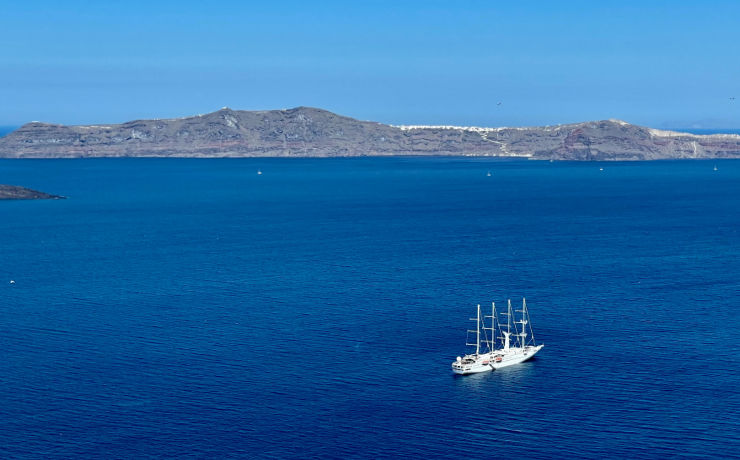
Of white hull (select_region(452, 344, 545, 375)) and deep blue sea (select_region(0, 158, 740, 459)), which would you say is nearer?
deep blue sea (select_region(0, 158, 740, 459))

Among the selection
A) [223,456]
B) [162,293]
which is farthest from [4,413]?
[162,293]

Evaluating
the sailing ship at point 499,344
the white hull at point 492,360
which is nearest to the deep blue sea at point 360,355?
the white hull at point 492,360

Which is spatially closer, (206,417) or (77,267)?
(206,417)

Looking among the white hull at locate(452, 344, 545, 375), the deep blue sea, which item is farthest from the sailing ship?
the deep blue sea

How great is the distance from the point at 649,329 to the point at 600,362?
15.2 meters

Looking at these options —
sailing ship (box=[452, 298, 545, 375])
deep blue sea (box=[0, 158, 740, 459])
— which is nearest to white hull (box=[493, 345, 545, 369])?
sailing ship (box=[452, 298, 545, 375])

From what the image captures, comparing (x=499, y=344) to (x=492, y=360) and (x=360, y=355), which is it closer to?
(x=492, y=360)

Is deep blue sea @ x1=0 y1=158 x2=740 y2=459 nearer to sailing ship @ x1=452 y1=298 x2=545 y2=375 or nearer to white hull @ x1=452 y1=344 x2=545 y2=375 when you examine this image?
white hull @ x1=452 y1=344 x2=545 y2=375

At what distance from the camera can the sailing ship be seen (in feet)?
318

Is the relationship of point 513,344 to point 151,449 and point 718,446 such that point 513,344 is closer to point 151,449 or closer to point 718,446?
point 718,446

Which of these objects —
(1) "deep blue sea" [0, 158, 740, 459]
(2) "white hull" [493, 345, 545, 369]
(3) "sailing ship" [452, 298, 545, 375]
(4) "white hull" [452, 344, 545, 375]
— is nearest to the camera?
(1) "deep blue sea" [0, 158, 740, 459]

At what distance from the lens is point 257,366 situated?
3890 inches

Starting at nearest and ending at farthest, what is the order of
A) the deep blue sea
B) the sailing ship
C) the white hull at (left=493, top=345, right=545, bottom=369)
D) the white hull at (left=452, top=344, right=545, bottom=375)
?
the deep blue sea, the white hull at (left=452, top=344, right=545, bottom=375), the sailing ship, the white hull at (left=493, top=345, right=545, bottom=369)

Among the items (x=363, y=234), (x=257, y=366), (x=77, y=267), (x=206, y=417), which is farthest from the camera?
(x=363, y=234)
